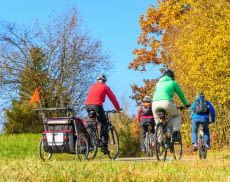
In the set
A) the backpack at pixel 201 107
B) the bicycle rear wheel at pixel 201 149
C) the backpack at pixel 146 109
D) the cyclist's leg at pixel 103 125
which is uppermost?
the backpack at pixel 146 109

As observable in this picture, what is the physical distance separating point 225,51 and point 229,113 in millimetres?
3248

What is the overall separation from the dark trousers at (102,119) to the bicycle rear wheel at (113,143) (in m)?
0.21

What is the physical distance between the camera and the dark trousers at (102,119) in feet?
47.8

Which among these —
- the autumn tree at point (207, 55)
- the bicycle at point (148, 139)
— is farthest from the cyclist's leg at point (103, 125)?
the autumn tree at point (207, 55)

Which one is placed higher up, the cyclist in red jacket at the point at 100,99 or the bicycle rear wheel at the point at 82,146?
the cyclist in red jacket at the point at 100,99

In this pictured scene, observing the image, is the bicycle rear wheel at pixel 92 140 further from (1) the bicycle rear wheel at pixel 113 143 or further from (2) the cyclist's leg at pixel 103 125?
(1) the bicycle rear wheel at pixel 113 143

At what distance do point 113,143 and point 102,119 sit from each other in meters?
0.81

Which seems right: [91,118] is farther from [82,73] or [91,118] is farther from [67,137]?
[82,73]

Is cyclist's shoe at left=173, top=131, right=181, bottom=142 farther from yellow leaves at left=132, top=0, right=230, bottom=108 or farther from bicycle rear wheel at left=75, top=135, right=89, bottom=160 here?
yellow leaves at left=132, top=0, right=230, bottom=108

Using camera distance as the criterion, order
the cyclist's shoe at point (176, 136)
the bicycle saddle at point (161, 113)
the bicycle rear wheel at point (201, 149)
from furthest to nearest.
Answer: the bicycle rear wheel at point (201, 149) → the cyclist's shoe at point (176, 136) → the bicycle saddle at point (161, 113)

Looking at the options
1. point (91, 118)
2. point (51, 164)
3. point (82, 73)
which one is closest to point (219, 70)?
point (91, 118)

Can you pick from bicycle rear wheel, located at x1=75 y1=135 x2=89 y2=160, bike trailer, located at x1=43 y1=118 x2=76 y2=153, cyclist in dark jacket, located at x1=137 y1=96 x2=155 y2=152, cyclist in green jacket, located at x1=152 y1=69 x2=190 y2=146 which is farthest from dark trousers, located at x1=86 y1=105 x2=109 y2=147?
cyclist in dark jacket, located at x1=137 y1=96 x2=155 y2=152

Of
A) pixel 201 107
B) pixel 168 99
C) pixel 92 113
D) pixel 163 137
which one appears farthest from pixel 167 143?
pixel 201 107

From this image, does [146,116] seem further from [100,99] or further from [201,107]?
[100,99]
